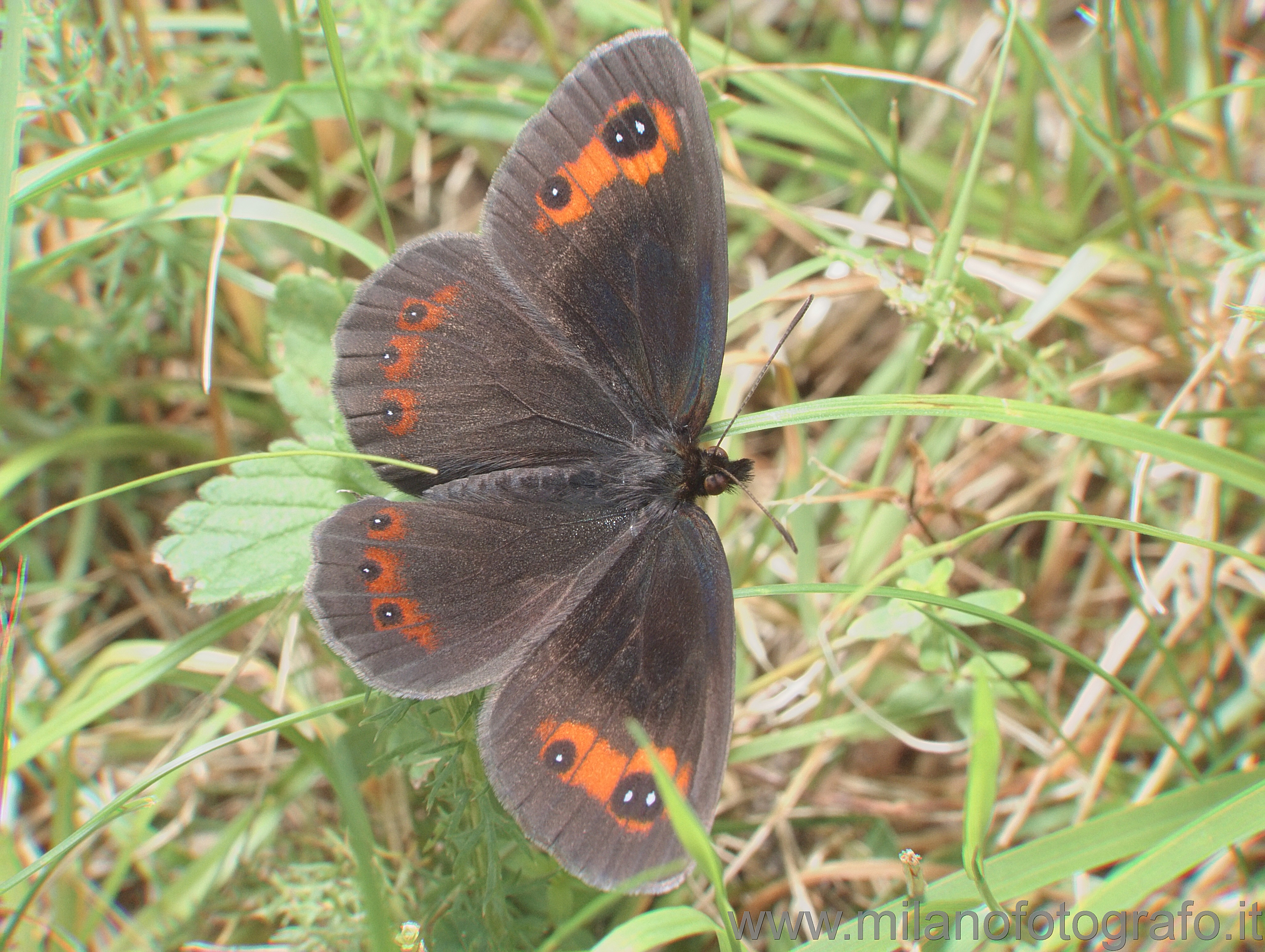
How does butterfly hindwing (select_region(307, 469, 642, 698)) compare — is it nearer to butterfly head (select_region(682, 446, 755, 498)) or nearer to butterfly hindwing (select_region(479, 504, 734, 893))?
butterfly hindwing (select_region(479, 504, 734, 893))

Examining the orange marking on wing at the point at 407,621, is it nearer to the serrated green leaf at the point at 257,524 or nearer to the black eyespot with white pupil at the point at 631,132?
the serrated green leaf at the point at 257,524

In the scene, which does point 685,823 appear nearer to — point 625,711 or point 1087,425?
point 625,711

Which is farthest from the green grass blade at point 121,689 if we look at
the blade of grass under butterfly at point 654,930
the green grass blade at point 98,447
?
the blade of grass under butterfly at point 654,930

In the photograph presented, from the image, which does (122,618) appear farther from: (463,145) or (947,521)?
(947,521)

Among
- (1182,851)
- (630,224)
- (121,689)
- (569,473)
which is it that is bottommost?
(1182,851)

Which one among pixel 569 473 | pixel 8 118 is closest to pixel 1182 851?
pixel 569 473

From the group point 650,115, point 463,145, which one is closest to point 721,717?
point 650,115

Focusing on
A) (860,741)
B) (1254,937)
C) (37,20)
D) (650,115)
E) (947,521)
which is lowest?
(860,741)
